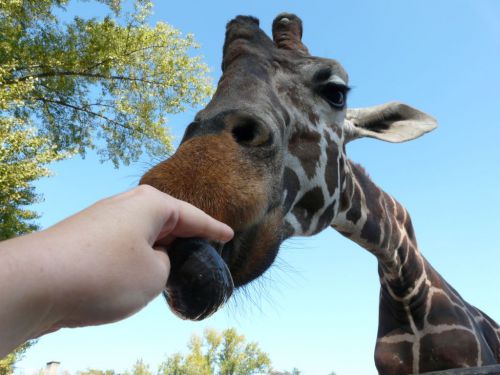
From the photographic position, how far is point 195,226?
102cm

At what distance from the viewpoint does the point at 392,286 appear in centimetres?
442

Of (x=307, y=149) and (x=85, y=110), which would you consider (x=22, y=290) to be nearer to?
(x=307, y=149)

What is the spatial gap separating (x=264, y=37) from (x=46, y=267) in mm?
3038

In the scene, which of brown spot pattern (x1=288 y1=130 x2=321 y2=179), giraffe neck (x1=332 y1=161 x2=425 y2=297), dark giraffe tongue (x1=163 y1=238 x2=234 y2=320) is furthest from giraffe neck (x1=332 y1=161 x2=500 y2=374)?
dark giraffe tongue (x1=163 y1=238 x2=234 y2=320)

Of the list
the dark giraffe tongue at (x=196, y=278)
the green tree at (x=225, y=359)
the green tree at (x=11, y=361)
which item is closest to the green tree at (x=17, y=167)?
the green tree at (x=11, y=361)

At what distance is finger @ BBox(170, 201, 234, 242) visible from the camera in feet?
3.28

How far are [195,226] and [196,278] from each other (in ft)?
0.84

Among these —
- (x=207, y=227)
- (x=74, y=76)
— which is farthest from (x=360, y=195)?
(x=74, y=76)

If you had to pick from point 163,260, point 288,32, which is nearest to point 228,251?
point 163,260

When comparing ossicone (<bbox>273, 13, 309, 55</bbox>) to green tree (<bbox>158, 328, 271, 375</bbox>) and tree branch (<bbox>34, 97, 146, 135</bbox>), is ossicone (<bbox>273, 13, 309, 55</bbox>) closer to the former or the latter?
tree branch (<bbox>34, 97, 146, 135</bbox>)

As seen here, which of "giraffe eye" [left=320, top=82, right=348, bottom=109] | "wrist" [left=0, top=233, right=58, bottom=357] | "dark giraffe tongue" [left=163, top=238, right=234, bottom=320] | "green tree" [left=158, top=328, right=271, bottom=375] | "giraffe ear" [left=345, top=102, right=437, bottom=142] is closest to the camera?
"wrist" [left=0, top=233, right=58, bottom=357]

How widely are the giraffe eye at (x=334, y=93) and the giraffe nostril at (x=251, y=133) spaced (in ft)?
4.03

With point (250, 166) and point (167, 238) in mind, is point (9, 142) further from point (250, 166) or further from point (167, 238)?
point (167, 238)

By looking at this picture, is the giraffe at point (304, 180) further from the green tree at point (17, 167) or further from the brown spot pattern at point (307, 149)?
the green tree at point (17, 167)
